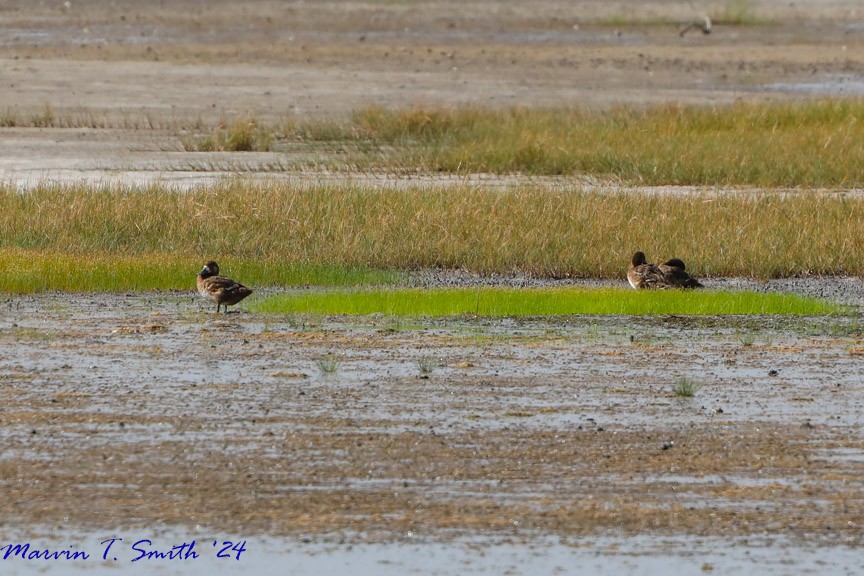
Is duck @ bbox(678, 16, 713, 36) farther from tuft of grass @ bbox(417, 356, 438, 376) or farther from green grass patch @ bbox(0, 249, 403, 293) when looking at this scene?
tuft of grass @ bbox(417, 356, 438, 376)

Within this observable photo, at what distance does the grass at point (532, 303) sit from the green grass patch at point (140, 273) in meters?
0.74

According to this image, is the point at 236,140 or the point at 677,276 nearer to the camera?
the point at 677,276

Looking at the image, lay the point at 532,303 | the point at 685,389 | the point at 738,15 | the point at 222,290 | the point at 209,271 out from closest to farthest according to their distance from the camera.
Result: the point at 685,389
the point at 222,290
the point at 209,271
the point at 532,303
the point at 738,15

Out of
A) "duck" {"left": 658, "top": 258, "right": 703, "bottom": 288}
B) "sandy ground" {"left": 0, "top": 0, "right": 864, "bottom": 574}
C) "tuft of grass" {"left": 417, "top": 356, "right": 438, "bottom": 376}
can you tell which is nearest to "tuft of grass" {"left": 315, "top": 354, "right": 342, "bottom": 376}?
"sandy ground" {"left": 0, "top": 0, "right": 864, "bottom": 574}

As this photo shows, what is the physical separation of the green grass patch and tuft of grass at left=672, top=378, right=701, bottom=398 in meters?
5.42

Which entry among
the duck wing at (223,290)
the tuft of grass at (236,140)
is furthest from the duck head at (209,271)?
the tuft of grass at (236,140)

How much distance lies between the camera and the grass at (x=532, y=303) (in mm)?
13594

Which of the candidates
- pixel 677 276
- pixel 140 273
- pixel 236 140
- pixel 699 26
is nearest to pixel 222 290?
pixel 140 273

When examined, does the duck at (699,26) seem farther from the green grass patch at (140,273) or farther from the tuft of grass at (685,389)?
the tuft of grass at (685,389)

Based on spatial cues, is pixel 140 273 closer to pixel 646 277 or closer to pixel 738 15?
pixel 646 277

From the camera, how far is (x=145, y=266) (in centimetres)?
1530

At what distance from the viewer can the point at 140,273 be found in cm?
1508

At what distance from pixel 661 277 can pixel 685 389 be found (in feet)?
14.2

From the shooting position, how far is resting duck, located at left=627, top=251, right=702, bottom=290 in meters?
14.5
